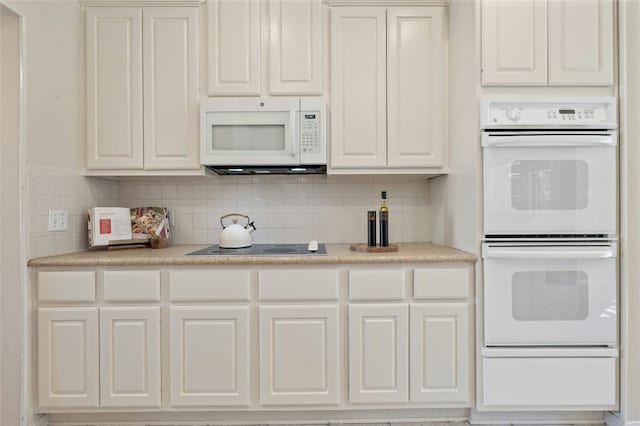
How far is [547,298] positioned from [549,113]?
91cm

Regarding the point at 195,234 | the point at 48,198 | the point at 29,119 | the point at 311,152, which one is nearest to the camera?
the point at 29,119

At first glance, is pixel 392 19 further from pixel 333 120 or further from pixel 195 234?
pixel 195 234

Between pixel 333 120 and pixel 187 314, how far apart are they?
1320 millimetres

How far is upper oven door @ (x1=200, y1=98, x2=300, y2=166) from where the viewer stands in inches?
77.7

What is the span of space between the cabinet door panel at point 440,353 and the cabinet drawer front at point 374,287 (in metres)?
0.12

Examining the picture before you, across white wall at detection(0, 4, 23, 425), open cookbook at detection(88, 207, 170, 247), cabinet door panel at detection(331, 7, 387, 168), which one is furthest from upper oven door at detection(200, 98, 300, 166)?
white wall at detection(0, 4, 23, 425)

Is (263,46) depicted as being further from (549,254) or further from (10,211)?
(549,254)

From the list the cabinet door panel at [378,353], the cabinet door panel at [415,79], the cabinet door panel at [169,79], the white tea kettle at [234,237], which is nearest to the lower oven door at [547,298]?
the cabinet door panel at [378,353]

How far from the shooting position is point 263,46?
2.04 metres

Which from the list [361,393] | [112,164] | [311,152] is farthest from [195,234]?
[361,393]

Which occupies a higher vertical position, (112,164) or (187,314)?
(112,164)

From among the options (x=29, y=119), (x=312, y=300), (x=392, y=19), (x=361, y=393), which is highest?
(x=392, y=19)

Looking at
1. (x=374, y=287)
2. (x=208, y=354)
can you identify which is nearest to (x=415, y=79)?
(x=374, y=287)

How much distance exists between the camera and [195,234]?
2.40 meters
